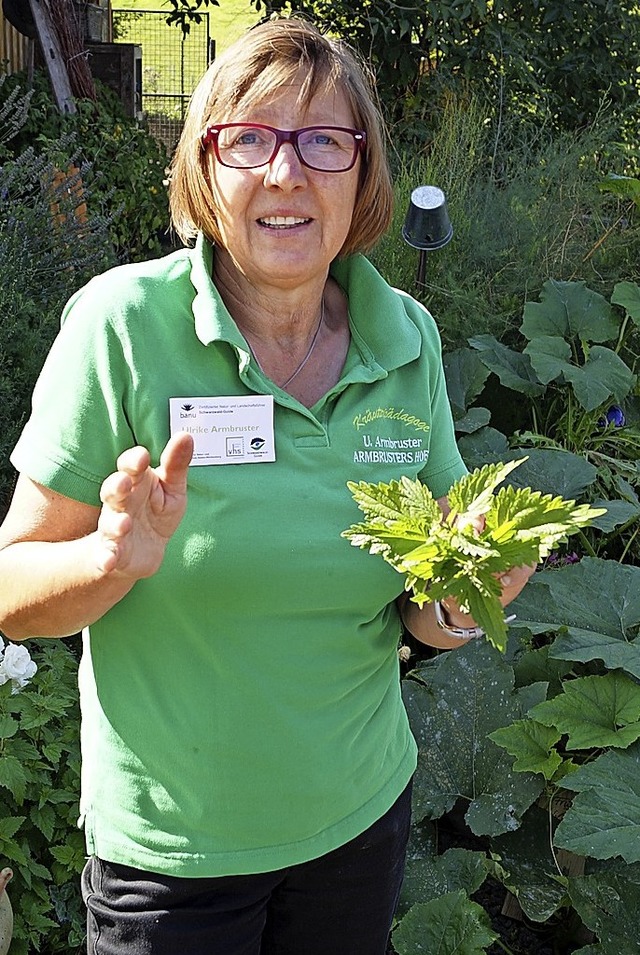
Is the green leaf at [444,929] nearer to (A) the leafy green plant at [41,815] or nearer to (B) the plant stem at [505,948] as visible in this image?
(B) the plant stem at [505,948]

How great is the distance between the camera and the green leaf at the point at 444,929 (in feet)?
7.96

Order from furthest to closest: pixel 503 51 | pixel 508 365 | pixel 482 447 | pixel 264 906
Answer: pixel 503 51 → pixel 508 365 → pixel 482 447 → pixel 264 906

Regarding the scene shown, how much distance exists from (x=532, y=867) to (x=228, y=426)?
1817mm

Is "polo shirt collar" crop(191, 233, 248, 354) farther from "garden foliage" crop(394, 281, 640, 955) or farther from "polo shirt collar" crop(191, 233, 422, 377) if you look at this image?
"garden foliage" crop(394, 281, 640, 955)

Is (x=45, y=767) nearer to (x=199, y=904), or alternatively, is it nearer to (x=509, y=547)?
(x=199, y=904)

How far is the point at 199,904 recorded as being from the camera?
1.58 m

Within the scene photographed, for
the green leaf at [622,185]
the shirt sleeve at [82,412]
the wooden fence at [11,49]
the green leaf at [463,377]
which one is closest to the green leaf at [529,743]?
the green leaf at [463,377]

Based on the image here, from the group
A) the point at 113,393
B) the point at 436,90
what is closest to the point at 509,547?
the point at 113,393

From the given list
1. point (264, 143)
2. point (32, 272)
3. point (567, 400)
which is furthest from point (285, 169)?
point (567, 400)

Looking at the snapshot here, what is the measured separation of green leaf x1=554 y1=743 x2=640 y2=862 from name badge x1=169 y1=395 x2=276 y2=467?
4.20ft

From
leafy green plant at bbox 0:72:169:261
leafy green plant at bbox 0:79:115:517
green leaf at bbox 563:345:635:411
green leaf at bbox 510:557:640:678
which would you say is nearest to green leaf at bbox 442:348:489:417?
green leaf at bbox 563:345:635:411

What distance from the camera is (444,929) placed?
246cm

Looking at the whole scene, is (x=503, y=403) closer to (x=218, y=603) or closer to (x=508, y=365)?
(x=508, y=365)

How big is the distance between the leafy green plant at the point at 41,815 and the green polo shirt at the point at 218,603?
3.15 feet
